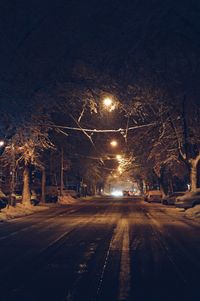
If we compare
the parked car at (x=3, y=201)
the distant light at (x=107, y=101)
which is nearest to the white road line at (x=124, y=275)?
the distant light at (x=107, y=101)

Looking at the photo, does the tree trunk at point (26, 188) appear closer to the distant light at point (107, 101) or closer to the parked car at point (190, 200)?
the parked car at point (190, 200)

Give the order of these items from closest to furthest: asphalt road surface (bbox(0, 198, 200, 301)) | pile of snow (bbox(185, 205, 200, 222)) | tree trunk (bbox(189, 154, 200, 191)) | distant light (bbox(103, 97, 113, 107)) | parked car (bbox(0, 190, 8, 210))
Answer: asphalt road surface (bbox(0, 198, 200, 301)), distant light (bbox(103, 97, 113, 107)), pile of snow (bbox(185, 205, 200, 222)), parked car (bbox(0, 190, 8, 210)), tree trunk (bbox(189, 154, 200, 191))

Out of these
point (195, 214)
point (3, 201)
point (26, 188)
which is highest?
point (26, 188)

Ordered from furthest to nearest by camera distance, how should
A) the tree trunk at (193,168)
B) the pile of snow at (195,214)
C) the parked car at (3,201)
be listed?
the tree trunk at (193,168)
the parked car at (3,201)
the pile of snow at (195,214)

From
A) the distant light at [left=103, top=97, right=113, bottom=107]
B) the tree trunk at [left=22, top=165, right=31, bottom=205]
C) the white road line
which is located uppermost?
the distant light at [left=103, top=97, right=113, bottom=107]

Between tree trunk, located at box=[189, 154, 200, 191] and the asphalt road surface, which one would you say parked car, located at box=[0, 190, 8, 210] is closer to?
the asphalt road surface

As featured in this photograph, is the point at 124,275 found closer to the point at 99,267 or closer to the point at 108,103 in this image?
the point at 99,267

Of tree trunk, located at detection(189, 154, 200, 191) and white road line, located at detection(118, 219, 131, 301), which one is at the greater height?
tree trunk, located at detection(189, 154, 200, 191)

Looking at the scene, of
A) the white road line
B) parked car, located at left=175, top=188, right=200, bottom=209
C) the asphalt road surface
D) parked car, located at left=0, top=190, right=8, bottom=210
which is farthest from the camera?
parked car, located at left=175, top=188, right=200, bottom=209

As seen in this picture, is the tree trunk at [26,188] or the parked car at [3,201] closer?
the parked car at [3,201]

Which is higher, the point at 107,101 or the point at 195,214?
the point at 107,101

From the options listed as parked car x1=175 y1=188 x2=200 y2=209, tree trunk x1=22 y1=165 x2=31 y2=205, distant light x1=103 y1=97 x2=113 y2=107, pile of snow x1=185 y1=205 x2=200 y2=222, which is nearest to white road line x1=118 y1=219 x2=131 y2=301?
distant light x1=103 y1=97 x2=113 y2=107

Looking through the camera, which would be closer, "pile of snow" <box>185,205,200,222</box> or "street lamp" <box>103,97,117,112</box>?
"street lamp" <box>103,97,117,112</box>

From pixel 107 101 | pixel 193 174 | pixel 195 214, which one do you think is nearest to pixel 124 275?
pixel 107 101
